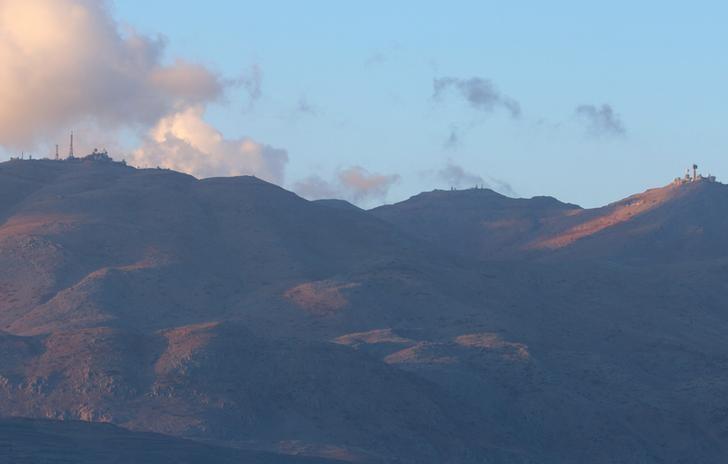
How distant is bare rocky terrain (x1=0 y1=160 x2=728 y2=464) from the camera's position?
8875cm

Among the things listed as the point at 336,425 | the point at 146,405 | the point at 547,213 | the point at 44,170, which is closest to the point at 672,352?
the point at 336,425

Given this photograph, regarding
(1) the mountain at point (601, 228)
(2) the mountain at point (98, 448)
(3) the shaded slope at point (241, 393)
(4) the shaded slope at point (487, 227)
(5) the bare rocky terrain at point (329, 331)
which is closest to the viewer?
(2) the mountain at point (98, 448)

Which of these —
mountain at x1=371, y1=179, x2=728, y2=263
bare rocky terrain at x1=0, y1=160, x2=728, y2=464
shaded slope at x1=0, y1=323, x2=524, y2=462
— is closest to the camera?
shaded slope at x1=0, y1=323, x2=524, y2=462

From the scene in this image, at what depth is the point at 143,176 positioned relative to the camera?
155 m

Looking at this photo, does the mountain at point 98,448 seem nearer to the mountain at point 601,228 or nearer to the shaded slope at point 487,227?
the mountain at point 601,228

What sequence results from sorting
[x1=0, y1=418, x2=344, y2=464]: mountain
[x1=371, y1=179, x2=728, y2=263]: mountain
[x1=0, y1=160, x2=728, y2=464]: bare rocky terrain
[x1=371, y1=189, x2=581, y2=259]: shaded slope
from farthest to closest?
1. [x1=371, y1=189, x2=581, y2=259]: shaded slope
2. [x1=371, y1=179, x2=728, y2=263]: mountain
3. [x1=0, y1=160, x2=728, y2=464]: bare rocky terrain
4. [x1=0, y1=418, x2=344, y2=464]: mountain

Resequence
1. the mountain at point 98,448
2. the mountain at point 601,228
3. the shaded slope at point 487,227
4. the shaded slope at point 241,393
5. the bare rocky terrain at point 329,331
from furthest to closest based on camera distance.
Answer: the shaded slope at point 487,227 < the mountain at point 601,228 < the bare rocky terrain at point 329,331 < the shaded slope at point 241,393 < the mountain at point 98,448

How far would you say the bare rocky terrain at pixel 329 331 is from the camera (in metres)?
88.8

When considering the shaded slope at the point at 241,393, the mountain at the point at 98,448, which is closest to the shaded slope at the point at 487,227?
the shaded slope at the point at 241,393

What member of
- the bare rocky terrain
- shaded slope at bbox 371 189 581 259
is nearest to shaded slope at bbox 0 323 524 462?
the bare rocky terrain

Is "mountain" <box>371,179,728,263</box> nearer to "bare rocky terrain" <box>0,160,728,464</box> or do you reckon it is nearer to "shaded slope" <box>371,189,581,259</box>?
"shaded slope" <box>371,189,581,259</box>

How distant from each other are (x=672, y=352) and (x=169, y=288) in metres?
37.0

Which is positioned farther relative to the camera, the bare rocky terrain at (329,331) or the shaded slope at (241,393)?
the bare rocky terrain at (329,331)

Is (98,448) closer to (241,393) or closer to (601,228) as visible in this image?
(241,393)
